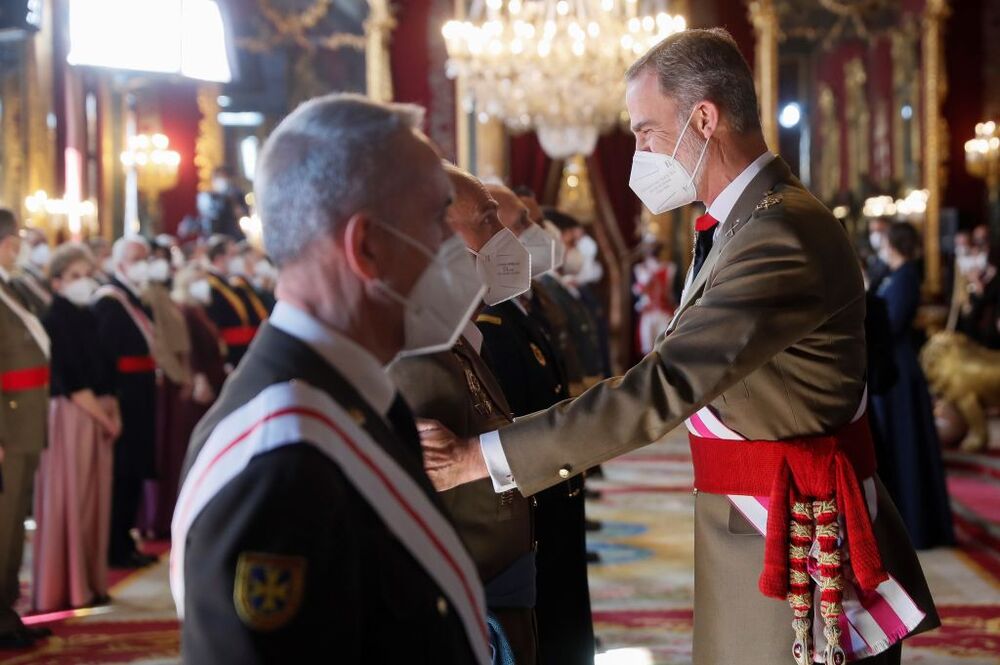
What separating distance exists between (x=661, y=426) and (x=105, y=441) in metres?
4.05

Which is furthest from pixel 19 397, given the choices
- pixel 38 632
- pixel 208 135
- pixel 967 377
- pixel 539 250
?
pixel 208 135

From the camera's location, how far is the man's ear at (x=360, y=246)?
1.23 m

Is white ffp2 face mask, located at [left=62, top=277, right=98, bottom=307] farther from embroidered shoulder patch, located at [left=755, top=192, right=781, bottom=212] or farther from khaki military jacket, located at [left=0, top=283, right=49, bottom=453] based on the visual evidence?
embroidered shoulder patch, located at [left=755, top=192, right=781, bottom=212]

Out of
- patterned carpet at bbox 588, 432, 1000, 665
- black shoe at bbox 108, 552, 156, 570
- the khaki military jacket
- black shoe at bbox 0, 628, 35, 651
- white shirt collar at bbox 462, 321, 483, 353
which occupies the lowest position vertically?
patterned carpet at bbox 588, 432, 1000, 665

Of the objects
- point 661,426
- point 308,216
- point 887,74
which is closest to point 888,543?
point 661,426

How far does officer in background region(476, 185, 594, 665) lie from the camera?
2982mm

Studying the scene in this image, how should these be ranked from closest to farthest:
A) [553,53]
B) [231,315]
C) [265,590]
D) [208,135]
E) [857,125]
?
[265,590] → [231,315] → [553,53] → [208,135] → [857,125]

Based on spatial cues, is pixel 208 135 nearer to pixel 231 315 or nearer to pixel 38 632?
pixel 231 315

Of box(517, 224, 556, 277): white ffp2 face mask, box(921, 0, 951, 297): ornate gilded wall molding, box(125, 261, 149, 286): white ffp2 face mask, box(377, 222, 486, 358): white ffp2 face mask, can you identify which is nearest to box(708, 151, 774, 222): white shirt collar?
box(377, 222, 486, 358): white ffp2 face mask

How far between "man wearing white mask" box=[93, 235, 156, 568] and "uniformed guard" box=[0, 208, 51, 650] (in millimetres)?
1102

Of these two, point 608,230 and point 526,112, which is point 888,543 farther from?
point 608,230

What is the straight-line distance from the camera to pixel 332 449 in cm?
113

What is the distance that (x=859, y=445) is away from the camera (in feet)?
6.89

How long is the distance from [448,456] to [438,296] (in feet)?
2.18
